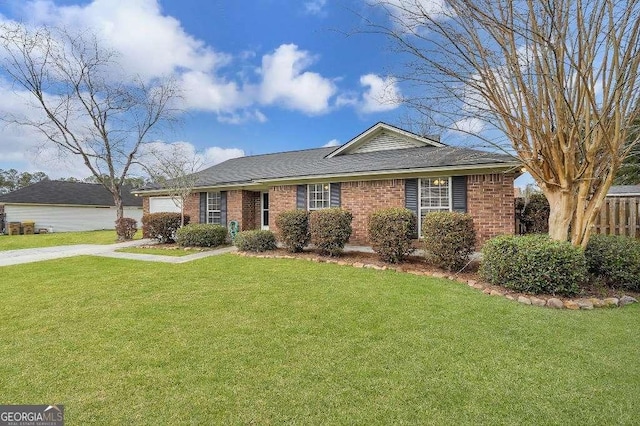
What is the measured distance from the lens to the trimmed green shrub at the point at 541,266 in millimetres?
5289

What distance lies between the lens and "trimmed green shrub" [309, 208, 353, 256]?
29.7ft

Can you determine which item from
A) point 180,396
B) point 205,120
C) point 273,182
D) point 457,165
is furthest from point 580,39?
point 205,120

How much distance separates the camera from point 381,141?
13430 millimetres

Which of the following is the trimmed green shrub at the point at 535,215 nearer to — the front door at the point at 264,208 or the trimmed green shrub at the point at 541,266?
the trimmed green shrub at the point at 541,266

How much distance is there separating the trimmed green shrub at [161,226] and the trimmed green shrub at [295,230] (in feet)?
21.8

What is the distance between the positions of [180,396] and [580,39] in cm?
792

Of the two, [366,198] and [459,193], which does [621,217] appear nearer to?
[459,193]

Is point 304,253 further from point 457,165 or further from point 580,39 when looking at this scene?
point 580,39

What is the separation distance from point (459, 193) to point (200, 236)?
31.5ft

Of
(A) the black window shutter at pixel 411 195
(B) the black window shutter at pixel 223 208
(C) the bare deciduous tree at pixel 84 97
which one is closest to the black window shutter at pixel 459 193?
(A) the black window shutter at pixel 411 195

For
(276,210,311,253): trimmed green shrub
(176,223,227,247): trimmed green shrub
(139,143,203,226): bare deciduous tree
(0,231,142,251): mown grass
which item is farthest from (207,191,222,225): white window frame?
(276,210,311,253): trimmed green shrub

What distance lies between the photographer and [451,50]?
21.4ft

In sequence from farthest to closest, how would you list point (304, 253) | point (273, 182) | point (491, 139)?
point (273, 182) < point (304, 253) < point (491, 139)

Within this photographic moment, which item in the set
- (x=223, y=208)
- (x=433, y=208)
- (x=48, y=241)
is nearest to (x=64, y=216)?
(x=48, y=241)
